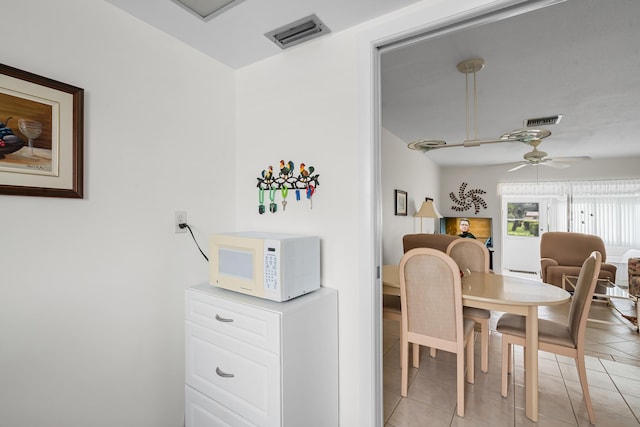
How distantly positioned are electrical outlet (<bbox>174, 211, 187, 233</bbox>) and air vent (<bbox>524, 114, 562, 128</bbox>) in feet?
12.4

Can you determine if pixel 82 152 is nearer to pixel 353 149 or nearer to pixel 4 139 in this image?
pixel 4 139

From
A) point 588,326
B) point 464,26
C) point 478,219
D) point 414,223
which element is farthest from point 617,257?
point 464,26

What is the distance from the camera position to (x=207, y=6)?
1.37 meters

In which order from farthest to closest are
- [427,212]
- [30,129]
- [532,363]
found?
[427,212] < [532,363] < [30,129]

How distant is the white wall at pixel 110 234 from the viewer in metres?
1.14


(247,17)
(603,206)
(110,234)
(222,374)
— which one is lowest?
(222,374)

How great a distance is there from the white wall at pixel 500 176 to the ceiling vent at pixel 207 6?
638 centimetres

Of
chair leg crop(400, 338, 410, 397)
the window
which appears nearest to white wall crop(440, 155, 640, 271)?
the window

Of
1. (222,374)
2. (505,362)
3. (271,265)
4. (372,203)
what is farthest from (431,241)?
(222,374)

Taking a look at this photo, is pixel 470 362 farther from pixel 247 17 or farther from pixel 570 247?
pixel 570 247

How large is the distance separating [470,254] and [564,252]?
11.2 feet

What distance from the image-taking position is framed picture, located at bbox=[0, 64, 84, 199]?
1080 millimetres

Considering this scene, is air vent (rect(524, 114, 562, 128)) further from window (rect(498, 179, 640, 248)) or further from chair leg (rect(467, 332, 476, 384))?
window (rect(498, 179, 640, 248))

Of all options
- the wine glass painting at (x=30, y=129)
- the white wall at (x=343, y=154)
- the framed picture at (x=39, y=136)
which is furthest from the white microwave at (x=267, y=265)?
the wine glass painting at (x=30, y=129)
